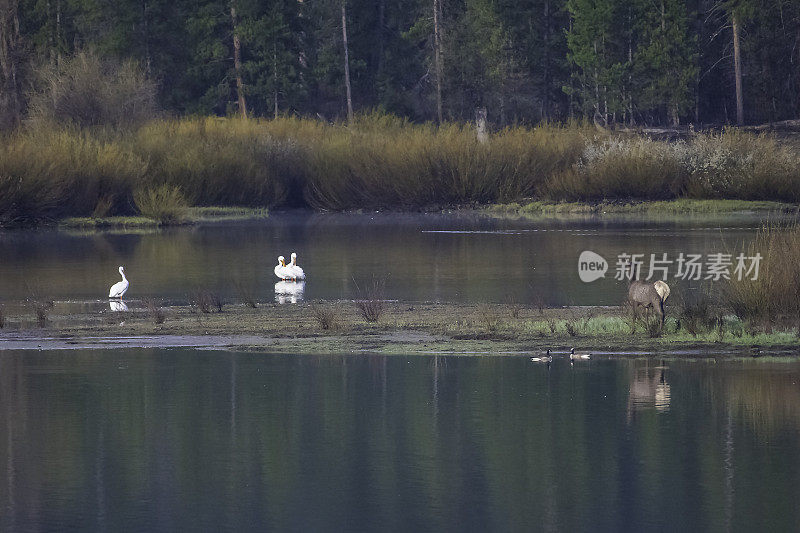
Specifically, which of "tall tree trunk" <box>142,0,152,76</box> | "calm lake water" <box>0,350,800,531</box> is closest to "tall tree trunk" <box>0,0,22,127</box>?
"tall tree trunk" <box>142,0,152,76</box>

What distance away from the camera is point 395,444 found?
425 inches

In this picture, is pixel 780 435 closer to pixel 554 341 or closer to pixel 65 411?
pixel 554 341

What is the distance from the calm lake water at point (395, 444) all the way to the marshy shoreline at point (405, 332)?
2.38 feet

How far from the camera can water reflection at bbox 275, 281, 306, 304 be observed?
20219mm

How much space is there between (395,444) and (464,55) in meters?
61.7

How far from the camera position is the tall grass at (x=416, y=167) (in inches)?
1607

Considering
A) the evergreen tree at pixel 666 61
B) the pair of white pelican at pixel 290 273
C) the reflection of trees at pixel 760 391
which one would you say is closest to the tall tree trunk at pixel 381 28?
the evergreen tree at pixel 666 61

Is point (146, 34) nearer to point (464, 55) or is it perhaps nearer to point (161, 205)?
point (464, 55)

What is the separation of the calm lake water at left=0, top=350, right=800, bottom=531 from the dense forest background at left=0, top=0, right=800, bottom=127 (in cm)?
5134

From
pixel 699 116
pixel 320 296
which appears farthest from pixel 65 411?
pixel 699 116

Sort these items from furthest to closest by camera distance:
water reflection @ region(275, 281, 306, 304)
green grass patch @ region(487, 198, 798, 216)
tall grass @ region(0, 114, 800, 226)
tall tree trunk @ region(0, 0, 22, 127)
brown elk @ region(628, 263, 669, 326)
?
tall tree trunk @ region(0, 0, 22, 127), tall grass @ region(0, 114, 800, 226), green grass patch @ region(487, 198, 798, 216), water reflection @ region(275, 281, 306, 304), brown elk @ region(628, 263, 669, 326)

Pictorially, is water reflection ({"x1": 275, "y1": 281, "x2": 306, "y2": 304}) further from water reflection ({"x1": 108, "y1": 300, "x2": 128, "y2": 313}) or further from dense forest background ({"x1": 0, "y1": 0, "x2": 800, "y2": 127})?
dense forest background ({"x1": 0, "y1": 0, "x2": 800, "y2": 127})

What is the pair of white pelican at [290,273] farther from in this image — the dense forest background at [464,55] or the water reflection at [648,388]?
the dense forest background at [464,55]

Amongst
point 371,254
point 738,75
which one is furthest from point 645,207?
point 738,75
